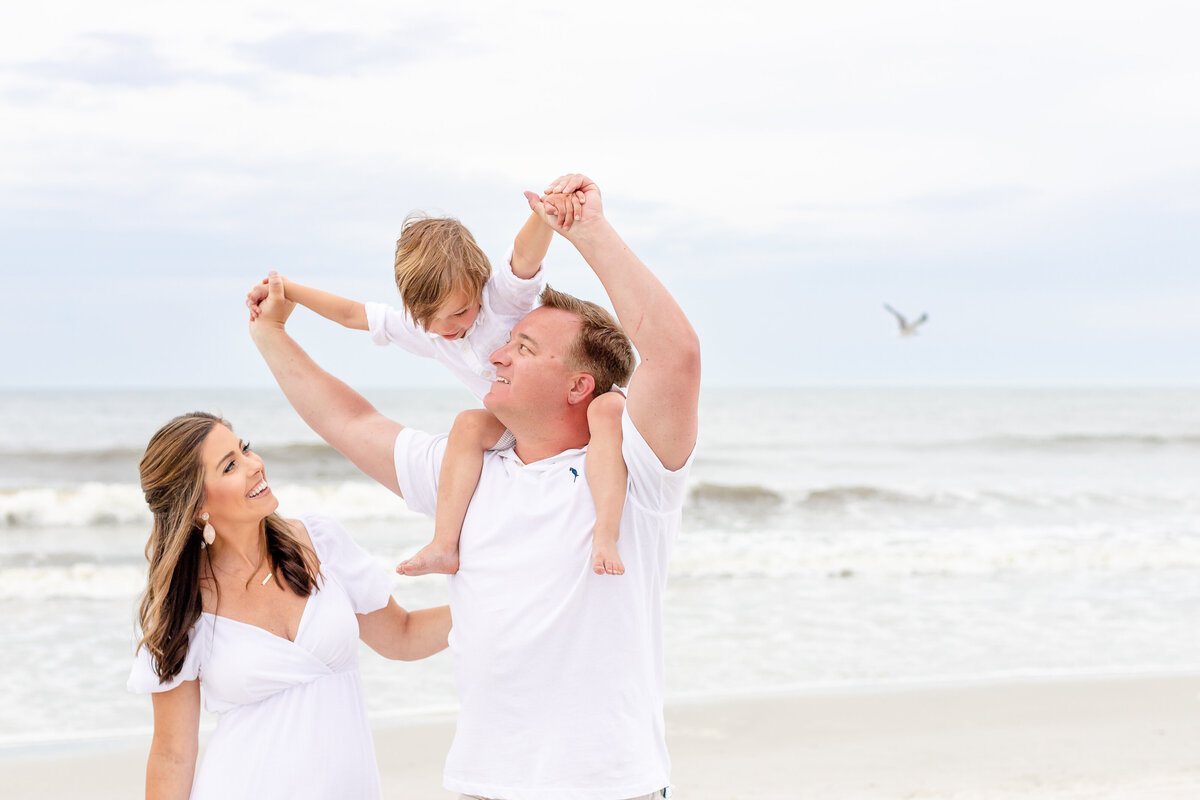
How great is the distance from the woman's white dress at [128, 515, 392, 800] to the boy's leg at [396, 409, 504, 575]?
0.83ft

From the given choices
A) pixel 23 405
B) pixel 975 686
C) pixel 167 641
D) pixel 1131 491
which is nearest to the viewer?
pixel 167 641

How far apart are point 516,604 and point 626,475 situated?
0.32 meters

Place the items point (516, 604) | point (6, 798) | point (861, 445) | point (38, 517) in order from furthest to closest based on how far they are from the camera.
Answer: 1. point (861, 445)
2. point (38, 517)
3. point (6, 798)
4. point (516, 604)

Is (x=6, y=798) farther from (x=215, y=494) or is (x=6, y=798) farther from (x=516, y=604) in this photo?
(x=516, y=604)

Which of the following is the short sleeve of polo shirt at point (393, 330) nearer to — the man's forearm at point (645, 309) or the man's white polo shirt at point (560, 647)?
the man's white polo shirt at point (560, 647)

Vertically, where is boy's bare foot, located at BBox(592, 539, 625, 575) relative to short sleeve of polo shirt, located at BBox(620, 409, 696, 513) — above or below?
below

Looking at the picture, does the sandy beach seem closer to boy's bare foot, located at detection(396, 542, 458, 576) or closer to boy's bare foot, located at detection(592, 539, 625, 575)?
boy's bare foot, located at detection(396, 542, 458, 576)

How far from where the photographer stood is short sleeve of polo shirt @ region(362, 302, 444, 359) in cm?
334

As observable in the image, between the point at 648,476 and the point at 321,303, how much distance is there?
1390 millimetres

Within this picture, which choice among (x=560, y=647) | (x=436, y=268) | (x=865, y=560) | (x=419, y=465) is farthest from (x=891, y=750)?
(x=865, y=560)

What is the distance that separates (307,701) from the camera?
240cm

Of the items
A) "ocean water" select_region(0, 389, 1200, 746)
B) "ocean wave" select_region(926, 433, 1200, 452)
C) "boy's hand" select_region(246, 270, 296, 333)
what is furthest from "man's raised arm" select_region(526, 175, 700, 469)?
"ocean wave" select_region(926, 433, 1200, 452)

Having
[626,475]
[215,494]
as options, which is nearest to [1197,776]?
[626,475]

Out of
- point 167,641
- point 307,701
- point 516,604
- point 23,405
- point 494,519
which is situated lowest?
point 23,405
